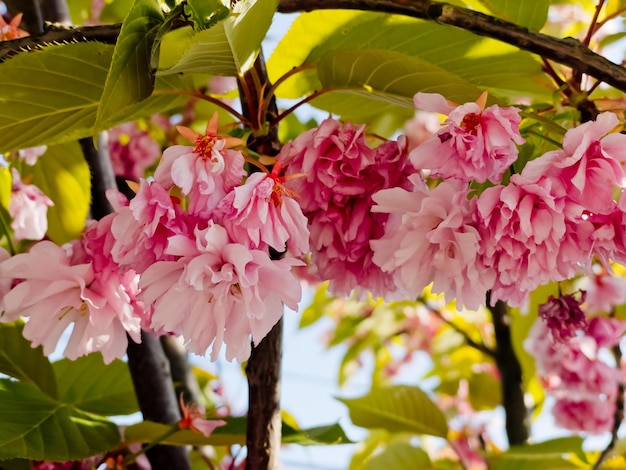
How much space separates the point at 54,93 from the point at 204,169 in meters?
0.19

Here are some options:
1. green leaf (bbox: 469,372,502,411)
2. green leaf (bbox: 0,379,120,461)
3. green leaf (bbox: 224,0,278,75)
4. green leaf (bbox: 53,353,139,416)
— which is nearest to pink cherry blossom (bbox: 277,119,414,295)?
green leaf (bbox: 224,0,278,75)

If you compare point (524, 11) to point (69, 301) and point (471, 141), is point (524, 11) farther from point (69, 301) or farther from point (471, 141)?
point (69, 301)

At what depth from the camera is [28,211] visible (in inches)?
38.6

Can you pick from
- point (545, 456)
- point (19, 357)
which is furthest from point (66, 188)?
point (545, 456)

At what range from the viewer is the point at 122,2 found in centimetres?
152

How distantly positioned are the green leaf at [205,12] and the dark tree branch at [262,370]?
10cm

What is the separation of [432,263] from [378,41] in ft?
0.89

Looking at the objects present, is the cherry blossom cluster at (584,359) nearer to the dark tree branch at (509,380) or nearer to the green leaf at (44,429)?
the dark tree branch at (509,380)

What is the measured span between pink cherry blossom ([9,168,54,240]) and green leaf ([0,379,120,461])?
230mm

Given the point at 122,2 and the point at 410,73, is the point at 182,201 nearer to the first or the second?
the point at 410,73

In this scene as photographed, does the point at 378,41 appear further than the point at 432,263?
Yes

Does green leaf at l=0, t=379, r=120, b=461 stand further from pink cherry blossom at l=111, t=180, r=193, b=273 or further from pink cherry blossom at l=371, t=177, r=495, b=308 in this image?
pink cherry blossom at l=371, t=177, r=495, b=308

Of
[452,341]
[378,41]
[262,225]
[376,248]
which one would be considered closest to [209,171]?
[262,225]

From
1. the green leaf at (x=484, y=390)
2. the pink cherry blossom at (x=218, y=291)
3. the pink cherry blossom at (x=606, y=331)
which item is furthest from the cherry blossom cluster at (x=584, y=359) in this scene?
the pink cherry blossom at (x=218, y=291)
